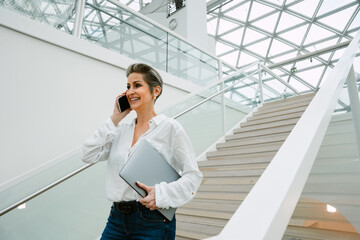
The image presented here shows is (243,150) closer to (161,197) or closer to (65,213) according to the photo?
(65,213)

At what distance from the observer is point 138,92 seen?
1.36 m

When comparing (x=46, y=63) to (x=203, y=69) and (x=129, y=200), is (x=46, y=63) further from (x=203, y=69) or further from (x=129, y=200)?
(x=203, y=69)

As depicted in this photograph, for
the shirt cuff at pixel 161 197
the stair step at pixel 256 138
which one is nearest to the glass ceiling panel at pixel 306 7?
the stair step at pixel 256 138

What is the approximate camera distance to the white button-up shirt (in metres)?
1.14

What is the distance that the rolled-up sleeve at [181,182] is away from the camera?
109 centimetres

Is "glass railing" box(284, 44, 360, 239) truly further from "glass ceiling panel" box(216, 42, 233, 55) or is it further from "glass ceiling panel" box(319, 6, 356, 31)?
"glass ceiling panel" box(216, 42, 233, 55)

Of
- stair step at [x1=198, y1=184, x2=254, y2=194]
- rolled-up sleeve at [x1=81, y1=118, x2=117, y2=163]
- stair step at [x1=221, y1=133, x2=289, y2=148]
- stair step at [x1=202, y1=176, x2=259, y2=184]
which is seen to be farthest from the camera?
stair step at [x1=221, y1=133, x2=289, y2=148]

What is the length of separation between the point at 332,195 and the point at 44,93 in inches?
132

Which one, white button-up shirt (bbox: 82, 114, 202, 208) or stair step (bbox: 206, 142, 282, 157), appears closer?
white button-up shirt (bbox: 82, 114, 202, 208)

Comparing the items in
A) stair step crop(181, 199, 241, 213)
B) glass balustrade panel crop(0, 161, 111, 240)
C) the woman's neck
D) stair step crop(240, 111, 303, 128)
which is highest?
stair step crop(240, 111, 303, 128)

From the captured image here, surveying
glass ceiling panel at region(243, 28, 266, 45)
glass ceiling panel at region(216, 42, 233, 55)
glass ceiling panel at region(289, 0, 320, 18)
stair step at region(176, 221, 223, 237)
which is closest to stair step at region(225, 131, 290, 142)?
stair step at region(176, 221, 223, 237)

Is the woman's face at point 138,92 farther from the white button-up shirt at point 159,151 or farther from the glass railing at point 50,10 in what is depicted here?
the glass railing at point 50,10

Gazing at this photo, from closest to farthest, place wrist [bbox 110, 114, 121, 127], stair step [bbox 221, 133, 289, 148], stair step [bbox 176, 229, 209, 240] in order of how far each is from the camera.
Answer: wrist [bbox 110, 114, 121, 127], stair step [bbox 176, 229, 209, 240], stair step [bbox 221, 133, 289, 148]

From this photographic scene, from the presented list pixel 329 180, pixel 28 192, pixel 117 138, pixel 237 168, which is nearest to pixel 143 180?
pixel 117 138
